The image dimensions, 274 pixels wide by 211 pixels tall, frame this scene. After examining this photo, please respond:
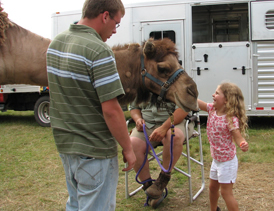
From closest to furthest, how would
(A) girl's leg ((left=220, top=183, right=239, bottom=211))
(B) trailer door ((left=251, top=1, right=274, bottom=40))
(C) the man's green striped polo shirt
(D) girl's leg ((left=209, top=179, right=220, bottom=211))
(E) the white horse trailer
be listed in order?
(C) the man's green striped polo shirt
(A) girl's leg ((left=220, top=183, right=239, bottom=211))
(D) girl's leg ((left=209, top=179, right=220, bottom=211))
(B) trailer door ((left=251, top=1, right=274, bottom=40))
(E) the white horse trailer

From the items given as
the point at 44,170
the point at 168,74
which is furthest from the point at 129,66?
the point at 44,170

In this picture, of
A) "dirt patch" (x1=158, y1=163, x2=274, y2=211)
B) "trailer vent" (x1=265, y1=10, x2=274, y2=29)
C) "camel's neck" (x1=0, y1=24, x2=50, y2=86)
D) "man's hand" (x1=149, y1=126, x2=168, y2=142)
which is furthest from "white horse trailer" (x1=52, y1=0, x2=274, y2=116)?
"camel's neck" (x1=0, y1=24, x2=50, y2=86)

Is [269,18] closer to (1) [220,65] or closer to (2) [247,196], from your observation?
(1) [220,65]

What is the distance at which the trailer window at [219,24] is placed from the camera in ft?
27.2

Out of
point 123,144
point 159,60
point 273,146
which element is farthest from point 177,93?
point 273,146

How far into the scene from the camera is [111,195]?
1.94m

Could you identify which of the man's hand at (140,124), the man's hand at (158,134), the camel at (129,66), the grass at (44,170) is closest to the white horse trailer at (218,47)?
the grass at (44,170)

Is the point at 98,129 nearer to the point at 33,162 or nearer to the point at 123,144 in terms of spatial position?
the point at 123,144

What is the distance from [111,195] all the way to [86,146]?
413mm

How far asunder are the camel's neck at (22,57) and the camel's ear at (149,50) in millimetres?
873

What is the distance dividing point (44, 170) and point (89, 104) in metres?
3.50

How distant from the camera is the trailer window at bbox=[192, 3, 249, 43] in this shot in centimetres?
828

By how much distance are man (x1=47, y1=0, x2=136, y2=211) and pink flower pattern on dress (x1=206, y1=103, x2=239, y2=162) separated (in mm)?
1412

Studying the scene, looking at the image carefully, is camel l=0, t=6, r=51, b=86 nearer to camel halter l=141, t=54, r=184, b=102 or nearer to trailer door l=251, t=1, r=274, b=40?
camel halter l=141, t=54, r=184, b=102
